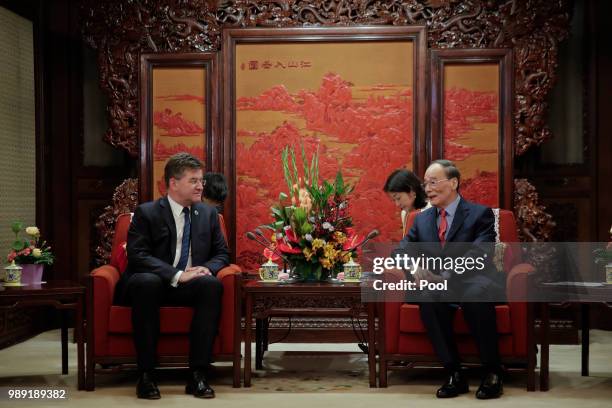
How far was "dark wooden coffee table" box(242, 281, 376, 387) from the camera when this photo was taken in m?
3.93

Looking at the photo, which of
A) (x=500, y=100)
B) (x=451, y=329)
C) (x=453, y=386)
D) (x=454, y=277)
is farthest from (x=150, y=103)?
(x=453, y=386)

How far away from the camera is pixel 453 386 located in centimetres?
376

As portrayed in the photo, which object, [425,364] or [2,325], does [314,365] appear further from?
[2,325]

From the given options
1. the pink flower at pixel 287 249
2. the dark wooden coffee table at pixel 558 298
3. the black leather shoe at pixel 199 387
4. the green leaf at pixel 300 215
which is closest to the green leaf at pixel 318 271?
the pink flower at pixel 287 249

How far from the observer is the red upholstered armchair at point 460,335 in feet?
12.8

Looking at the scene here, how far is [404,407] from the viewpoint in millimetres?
3555

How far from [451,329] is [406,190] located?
3.10ft

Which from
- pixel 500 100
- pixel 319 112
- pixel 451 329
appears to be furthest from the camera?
pixel 319 112

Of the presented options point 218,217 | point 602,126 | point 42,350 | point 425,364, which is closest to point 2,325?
point 42,350

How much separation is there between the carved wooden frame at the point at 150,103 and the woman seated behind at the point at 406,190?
1.53 m

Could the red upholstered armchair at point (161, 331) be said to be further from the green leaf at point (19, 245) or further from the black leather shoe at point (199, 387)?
the green leaf at point (19, 245)

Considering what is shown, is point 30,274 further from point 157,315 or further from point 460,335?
point 460,335

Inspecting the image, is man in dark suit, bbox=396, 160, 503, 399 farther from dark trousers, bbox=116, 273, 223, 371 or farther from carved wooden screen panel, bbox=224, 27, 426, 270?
carved wooden screen panel, bbox=224, 27, 426, 270

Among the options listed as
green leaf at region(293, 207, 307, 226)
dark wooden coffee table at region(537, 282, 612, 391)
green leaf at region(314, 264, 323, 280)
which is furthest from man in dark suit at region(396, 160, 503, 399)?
green leaf at region(293, 207, 307, 226)
